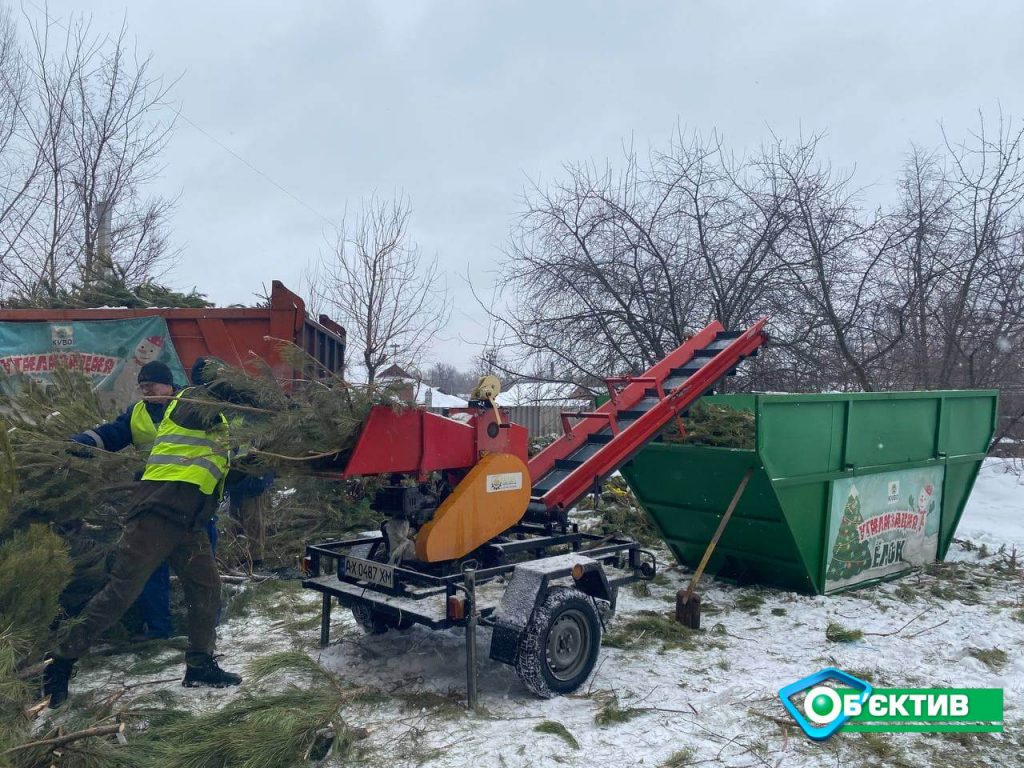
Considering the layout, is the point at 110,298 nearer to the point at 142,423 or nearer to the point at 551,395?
the point at 142,423

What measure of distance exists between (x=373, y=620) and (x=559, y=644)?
4.68 ft

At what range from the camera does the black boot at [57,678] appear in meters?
4.05

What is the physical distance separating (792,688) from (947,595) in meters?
2.65

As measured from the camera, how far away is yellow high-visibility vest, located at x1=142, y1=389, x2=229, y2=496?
14.1 feet

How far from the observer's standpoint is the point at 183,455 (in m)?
4.32

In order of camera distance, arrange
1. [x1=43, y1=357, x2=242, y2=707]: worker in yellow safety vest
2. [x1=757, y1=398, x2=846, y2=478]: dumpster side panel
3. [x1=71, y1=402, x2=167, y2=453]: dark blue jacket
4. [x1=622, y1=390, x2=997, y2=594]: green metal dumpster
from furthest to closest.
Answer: [x1=622, y1=390, x2=997, y2=594]: green metal dumpster
[x1=757, y1=398, x2=846, y2=478]: dumpster side panel
[x1=71, y1=402, x2=167, y2=453]: dark blue jacket
[x1=43, y1=357, x2=242, y2=707]: worker in yellow safety vest

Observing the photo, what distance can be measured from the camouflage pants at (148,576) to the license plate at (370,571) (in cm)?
80

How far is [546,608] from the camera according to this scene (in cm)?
425

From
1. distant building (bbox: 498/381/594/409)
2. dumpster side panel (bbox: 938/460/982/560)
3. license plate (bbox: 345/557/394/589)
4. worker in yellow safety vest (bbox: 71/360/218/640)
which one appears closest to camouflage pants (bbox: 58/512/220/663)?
worker in yellow safety vest (bbox: 71/360/218/640)

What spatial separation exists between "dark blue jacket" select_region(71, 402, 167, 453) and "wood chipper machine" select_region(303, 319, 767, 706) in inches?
48.9

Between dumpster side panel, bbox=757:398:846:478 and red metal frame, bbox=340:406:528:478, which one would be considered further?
dumpster side panel, bbox=757:398:846:478

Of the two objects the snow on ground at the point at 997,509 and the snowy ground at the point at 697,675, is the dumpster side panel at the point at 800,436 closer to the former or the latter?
the snowy ground at the point at 697,675

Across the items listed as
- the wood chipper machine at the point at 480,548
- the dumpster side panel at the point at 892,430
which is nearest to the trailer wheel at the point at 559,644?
the wood chipper machine at the point at 480,548

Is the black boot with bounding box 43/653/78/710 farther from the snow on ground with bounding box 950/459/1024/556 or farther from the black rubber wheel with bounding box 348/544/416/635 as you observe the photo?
the snow on ground with bounding box 950/459/1024/556
